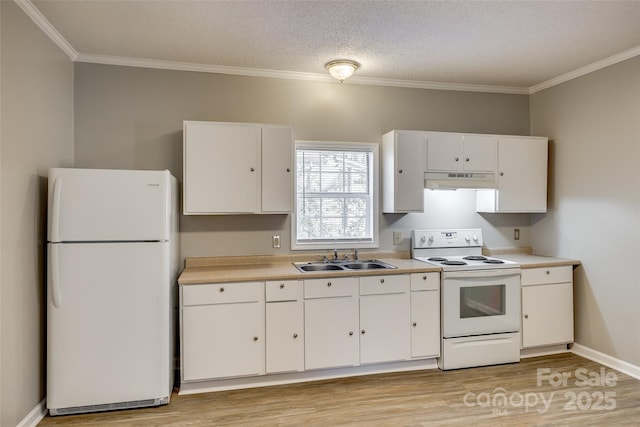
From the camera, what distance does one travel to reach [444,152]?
3576mm

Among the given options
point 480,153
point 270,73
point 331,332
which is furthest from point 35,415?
point 480,153

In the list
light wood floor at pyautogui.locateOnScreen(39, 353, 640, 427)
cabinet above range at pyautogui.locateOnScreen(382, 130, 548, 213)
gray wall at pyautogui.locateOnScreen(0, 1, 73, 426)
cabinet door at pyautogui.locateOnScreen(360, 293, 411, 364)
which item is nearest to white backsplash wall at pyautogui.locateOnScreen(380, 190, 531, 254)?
cabinet above range at pyautogui.locateOnScreen(382, 130, 548, 213)

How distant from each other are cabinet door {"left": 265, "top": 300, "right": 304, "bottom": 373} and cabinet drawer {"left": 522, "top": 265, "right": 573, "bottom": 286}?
2.06 metres

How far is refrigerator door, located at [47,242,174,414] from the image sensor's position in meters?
2.49

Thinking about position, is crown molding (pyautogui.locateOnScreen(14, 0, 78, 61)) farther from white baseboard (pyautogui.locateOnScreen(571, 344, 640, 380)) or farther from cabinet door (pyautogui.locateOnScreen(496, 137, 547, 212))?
white baseboard (pyautogui.locateOnScreen(571, 344, 640, 380))

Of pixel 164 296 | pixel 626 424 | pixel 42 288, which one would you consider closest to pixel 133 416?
pixel 164 296

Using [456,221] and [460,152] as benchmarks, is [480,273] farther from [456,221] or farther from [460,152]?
[460,152]

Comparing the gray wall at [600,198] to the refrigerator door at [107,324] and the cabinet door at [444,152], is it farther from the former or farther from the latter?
the refrigerator door at [107,324]

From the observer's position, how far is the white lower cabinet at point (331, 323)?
9.84ft

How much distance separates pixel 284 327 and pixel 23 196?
75.2 inches

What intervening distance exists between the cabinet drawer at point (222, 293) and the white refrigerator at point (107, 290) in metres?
0.19

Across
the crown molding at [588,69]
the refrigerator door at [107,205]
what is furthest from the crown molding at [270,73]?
the refrigerator door at [107,205]

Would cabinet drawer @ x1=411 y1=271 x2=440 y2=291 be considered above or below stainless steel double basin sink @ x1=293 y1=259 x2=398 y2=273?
below

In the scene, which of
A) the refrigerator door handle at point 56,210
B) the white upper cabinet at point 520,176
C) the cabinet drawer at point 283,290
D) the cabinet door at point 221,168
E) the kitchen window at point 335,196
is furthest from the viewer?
the white upper cabinet at point 520,176
